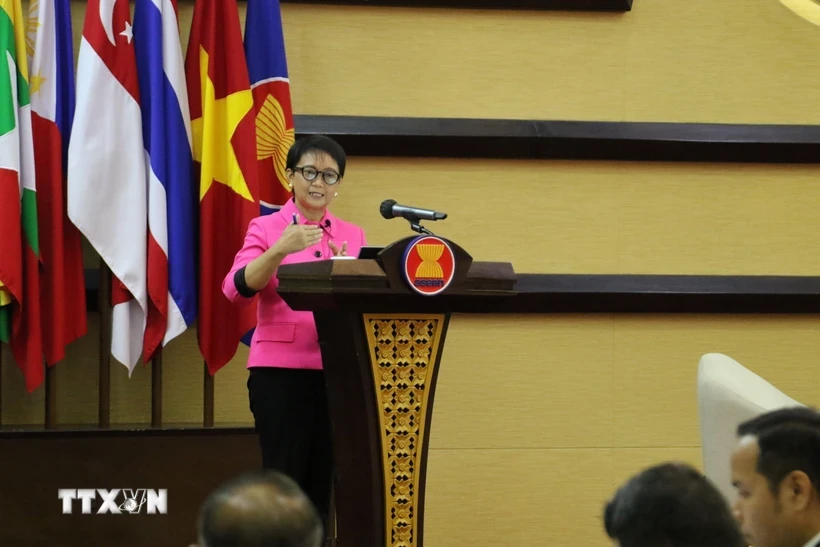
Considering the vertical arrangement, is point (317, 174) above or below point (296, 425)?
above

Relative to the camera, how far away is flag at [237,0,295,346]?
→ 138 inches

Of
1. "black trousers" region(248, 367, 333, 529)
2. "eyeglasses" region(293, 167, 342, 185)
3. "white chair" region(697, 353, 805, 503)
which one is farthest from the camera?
"eyeglasses" region(293, 167, 342, 185)

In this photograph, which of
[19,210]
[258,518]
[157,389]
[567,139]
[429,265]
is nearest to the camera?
[258,518]

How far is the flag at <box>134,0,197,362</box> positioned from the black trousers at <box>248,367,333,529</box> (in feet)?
Answer: 3.10

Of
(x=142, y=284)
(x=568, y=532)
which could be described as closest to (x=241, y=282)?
(x=142, y=284)

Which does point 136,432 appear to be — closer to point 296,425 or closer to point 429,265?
point 296,425

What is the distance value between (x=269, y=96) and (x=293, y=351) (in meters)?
1.31

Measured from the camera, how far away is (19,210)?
A: 10.5 feet

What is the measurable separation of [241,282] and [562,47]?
195 centimetres

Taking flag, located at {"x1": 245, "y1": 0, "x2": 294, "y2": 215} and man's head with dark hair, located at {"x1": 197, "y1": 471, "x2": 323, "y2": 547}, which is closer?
man's head with dark hair, located at {"x1": 197, "y1": 471, "x2": 323, "y2": 547}

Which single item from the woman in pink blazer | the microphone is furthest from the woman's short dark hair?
the microphone

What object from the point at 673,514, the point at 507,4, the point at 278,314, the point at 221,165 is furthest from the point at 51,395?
the point at 673,514

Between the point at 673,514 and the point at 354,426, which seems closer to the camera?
the point at 673,514

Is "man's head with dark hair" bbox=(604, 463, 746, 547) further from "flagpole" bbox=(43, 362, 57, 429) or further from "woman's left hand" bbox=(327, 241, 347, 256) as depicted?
"flagpole" bbox=(43, 362, 57, 429)
